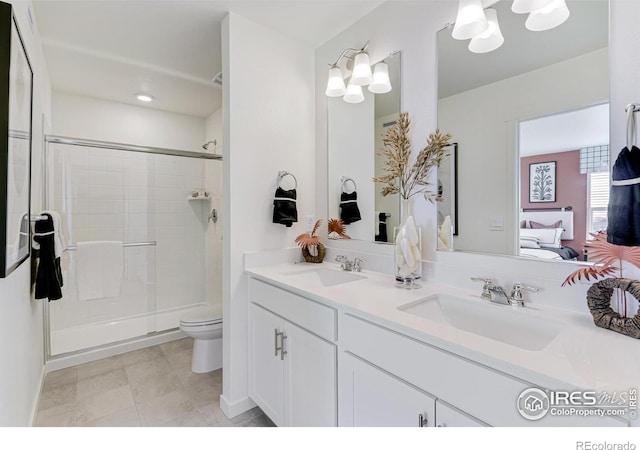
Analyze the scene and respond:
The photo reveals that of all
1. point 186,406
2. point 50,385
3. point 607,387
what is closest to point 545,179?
point 607,387

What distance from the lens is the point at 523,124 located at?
4.17 ft

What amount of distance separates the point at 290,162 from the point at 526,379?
1.76 m

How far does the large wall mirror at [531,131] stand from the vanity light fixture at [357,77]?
0.34 m

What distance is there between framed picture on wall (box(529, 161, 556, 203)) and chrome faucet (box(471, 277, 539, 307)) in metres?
0.36

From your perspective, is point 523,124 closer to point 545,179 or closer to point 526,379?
point 545,179

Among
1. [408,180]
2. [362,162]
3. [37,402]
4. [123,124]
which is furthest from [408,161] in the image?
[123,124]

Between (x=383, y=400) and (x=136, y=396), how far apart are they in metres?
1.82

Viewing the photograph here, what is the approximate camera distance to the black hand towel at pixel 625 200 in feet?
2.96

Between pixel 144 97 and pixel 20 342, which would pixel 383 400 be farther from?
pixel 144 97

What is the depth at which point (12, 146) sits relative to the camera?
1068mm

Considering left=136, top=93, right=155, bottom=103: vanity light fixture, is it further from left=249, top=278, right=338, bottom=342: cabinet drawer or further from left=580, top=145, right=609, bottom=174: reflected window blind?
left=580, top=145, right=609, bottom=174: reflected window blind

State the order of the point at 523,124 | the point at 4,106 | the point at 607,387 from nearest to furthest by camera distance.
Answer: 1. the point at 607,387
2. the point at 4,106
3. the point at 523,124

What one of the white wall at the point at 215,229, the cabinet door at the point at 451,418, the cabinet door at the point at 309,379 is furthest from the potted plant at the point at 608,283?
the white wall at the point at 215,229

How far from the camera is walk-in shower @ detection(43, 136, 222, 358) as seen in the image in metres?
2.78
